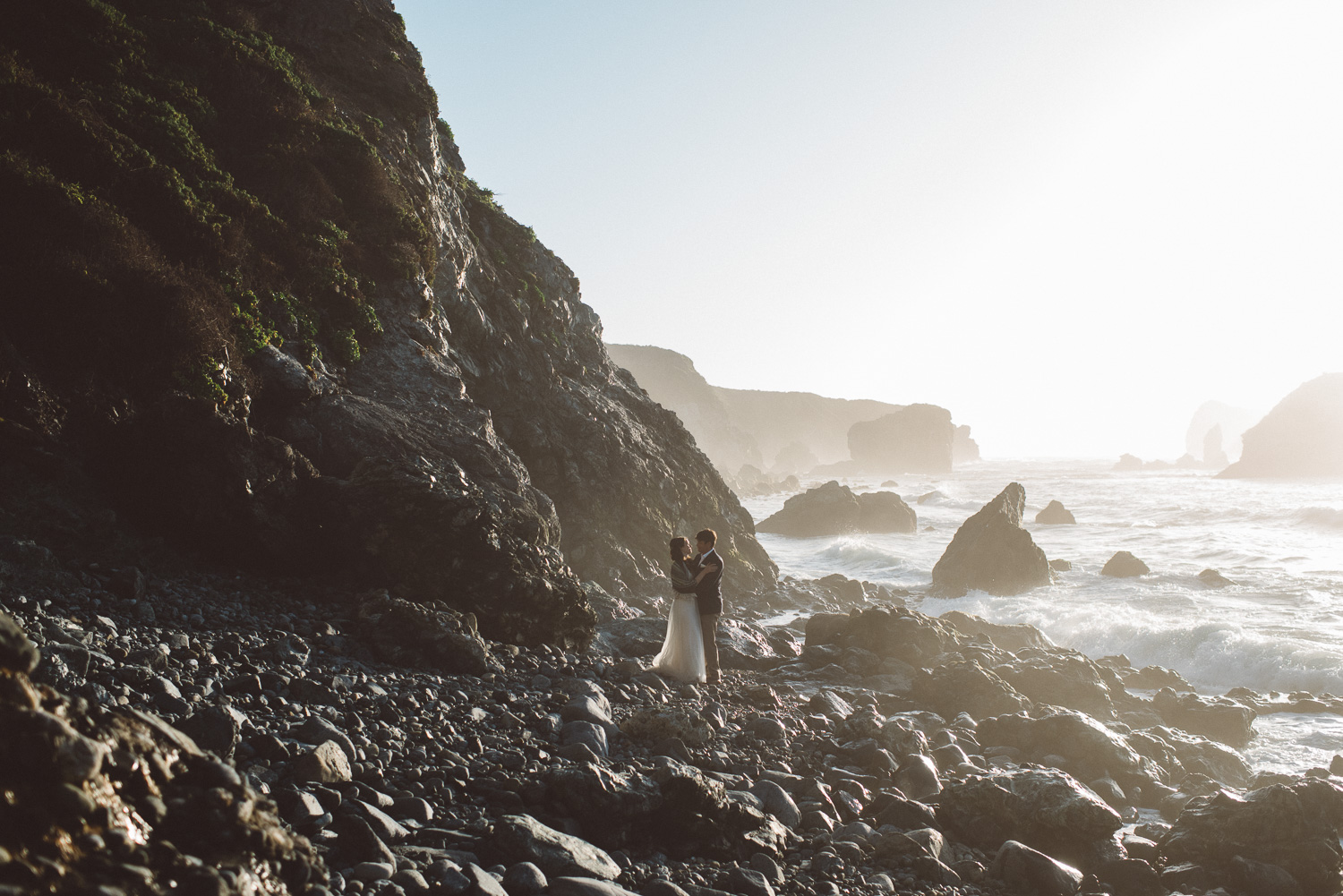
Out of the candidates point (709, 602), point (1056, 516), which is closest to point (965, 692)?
point (709, 602)

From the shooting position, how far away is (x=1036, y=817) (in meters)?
6.88

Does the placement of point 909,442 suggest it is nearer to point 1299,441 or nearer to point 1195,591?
point 1299,441

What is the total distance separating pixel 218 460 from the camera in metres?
8.97

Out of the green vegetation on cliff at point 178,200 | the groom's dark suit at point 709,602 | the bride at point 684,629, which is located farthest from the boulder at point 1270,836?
the green vegetation on cliff at point 178,200

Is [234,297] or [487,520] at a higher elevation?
[234,297]

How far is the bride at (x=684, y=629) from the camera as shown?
404 inches

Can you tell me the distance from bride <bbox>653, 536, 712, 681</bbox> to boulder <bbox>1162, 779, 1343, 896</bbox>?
586 cm

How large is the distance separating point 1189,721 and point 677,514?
532 inches

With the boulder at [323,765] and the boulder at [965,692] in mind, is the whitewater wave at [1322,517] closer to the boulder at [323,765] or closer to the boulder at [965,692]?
the boulder at [965,692]

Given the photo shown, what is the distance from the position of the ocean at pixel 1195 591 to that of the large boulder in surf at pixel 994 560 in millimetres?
685

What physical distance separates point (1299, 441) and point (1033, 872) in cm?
10679

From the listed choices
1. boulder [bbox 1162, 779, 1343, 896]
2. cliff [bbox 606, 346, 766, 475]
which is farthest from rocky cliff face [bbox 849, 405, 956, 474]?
boulder [bbox 1162, 779, 1343, 896]

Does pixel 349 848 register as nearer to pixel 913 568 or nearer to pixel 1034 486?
pixel 913 568

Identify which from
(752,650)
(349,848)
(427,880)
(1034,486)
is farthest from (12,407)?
(1034,486)
